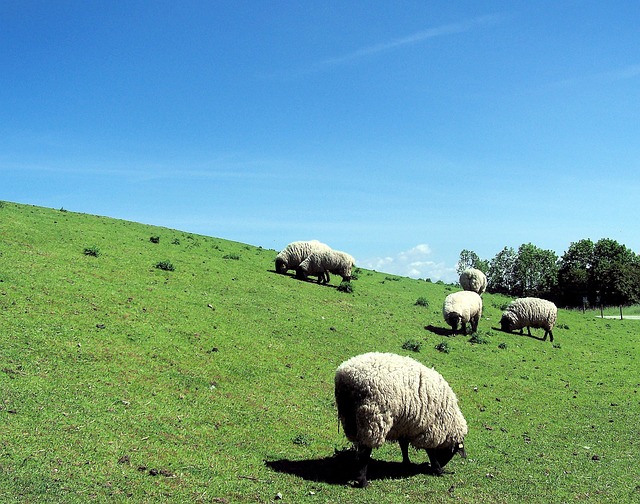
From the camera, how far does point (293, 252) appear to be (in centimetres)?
3959

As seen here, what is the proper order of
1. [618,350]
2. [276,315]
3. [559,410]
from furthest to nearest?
[618,350]
[276,315]
[559,410]

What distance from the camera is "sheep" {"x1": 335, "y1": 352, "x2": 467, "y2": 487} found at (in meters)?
11.6

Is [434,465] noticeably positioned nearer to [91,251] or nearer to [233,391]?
[233,391]

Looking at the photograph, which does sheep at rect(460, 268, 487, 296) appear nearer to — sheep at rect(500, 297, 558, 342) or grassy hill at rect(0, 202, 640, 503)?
sheep at rect(500, 297, 558, 342)

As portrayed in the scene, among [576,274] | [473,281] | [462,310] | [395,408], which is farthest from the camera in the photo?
[576,274]

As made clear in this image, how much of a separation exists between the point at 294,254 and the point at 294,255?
0.08m

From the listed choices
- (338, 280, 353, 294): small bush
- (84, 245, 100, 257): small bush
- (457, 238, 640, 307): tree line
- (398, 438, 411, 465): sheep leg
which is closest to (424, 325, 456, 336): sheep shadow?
(338, 280, 353, 294): small bush

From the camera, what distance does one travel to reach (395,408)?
11844 mm

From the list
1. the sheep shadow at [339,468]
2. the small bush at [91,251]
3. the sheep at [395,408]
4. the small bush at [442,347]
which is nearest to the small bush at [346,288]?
the small bush at [442,347]

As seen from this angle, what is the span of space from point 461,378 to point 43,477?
17437 mm

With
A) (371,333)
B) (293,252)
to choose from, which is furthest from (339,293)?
(371,333)

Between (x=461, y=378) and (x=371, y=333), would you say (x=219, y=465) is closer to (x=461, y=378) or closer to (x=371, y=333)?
(x=461, y=378)

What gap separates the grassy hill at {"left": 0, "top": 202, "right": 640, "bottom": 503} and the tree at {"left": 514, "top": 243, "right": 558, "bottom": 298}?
69.3m

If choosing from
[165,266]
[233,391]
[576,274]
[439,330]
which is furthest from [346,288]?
[576,274]
